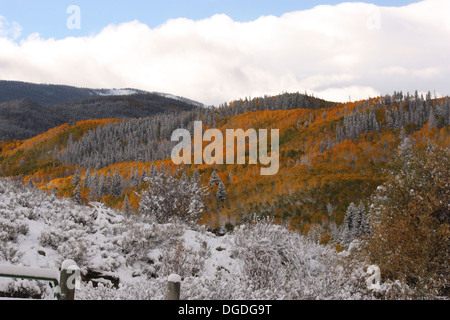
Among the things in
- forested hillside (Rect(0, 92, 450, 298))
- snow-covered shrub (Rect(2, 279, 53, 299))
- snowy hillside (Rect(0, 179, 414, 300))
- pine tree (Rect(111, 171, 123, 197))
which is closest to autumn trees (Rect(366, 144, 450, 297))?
forested hillside (Rect(0, 92, 450, 298))

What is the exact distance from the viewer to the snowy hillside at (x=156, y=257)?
8477 millimetres

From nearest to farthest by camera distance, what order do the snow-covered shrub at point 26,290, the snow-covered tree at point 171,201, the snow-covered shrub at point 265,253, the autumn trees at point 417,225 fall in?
the snow-covered shrub at point 26,290
the snow-covered shrub at point 265,253
the autumn trees at point 417,225
the snow-covered tree at point 171,201

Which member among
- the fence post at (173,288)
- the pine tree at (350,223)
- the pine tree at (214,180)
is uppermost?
the pine tree at (214,180)

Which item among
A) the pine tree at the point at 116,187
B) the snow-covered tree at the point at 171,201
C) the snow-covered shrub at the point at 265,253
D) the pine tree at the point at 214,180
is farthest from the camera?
the pine tree at the point at 116,187

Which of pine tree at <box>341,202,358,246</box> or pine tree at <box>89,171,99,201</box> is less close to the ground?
pine tree at <box>89,171,99,201</box>

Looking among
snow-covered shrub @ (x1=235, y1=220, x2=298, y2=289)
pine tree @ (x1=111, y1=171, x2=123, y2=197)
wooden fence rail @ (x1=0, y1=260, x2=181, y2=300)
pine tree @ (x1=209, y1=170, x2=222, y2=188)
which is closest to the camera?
wooden fence rail @ (x1=0, y1=260, x2=181, y2=300)

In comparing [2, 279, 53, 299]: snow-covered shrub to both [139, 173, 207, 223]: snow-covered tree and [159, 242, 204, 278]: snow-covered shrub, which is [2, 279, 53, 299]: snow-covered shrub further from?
[139, 173, 207, 223]: snow-covered tree

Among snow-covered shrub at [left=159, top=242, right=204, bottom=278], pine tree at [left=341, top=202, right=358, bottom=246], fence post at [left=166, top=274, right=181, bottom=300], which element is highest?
fence post at [left=166, top=274, right=181, bottom=300]

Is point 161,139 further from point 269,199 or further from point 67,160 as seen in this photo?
point 269,199

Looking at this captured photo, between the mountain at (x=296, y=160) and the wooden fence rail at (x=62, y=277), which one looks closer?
the wooden fence rail at (x=62, y=277)

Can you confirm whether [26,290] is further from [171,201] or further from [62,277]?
[171,201]

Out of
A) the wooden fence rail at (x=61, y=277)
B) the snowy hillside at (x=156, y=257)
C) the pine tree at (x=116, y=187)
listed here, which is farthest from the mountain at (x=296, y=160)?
the wooden fence rail at (x=61, y=277)

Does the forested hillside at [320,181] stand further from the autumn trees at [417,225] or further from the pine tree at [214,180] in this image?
the pine tree at [214,180]

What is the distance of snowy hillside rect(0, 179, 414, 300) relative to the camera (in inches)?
334
